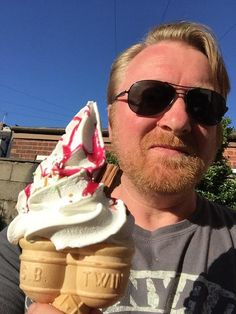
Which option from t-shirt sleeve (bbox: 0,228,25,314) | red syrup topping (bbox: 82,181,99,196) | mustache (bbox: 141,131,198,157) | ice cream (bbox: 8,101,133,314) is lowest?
t-shirt sleeve (bbox: 0,228,25,314)

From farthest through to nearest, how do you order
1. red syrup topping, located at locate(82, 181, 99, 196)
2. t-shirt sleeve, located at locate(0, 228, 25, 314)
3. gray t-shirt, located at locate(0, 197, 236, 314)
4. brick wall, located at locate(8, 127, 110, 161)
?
brick wall, located at locate(8, 127, 110, 161)
t-shirt sleeve, located at locate(0, 228, 25, 314)
gray t-shirt, located at locate(0, 197, 236, 314)
red syrup topping, located at locate(82, 181, 99, 196)

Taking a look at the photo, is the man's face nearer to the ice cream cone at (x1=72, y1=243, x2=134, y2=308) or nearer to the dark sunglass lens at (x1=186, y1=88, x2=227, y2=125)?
the dark sunglass lens at (x1=186, y1=88, x2=227, y2=125)

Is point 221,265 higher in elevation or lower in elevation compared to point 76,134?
lower

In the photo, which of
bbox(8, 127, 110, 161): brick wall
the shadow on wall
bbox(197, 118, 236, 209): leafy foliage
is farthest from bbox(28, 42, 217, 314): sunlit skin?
bbox(8, 127, 110, 161): brick wall

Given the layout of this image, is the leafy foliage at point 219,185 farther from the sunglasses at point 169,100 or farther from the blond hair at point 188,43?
the sunglasses at point 169,100

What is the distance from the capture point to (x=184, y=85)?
7.45ft

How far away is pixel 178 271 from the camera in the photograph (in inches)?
76.5

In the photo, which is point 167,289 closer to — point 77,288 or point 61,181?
point 77,288

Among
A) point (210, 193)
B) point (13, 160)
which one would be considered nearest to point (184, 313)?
point (210, 193)

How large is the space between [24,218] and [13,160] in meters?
5.27

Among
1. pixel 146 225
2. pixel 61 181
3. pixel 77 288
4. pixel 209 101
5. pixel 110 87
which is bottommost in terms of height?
pixel 77 288

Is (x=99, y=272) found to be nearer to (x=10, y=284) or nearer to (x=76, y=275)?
(x=76, y=275)

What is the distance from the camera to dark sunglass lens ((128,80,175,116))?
2229 millimetres

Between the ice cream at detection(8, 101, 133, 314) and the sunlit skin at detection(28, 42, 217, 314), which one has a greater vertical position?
the sunlit skin at detection(28, 42, 217, 314)
